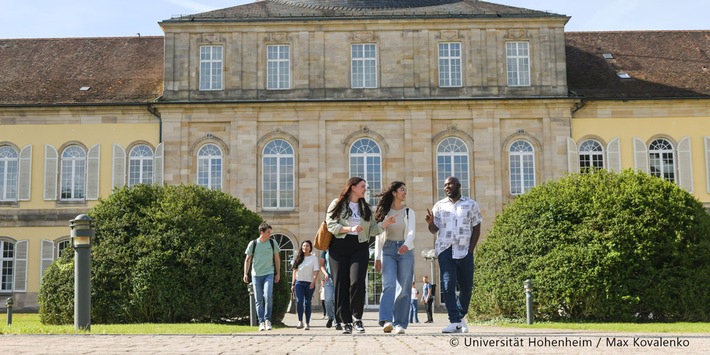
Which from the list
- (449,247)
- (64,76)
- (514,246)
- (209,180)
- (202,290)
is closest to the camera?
(449,247)

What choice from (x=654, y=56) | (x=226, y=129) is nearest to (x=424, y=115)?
(x=226, y=129)

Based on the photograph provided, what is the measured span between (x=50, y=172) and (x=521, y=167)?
52.4ft

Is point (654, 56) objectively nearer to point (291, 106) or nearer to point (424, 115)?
point (424, 115)

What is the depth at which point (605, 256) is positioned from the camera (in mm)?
17406

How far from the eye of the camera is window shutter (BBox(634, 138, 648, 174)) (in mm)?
32625

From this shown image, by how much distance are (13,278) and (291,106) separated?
1099 centimetres

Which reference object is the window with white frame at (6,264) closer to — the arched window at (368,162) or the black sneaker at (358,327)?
the arched window at (368,162)

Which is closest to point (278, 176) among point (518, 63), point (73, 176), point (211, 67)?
point (211, 67)

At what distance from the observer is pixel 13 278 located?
107 feet

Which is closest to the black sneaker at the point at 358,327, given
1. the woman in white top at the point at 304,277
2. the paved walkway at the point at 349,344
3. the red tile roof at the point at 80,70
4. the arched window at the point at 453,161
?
the paved walkway at the point at 349,344

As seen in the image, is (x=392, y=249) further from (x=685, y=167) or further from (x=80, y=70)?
(x=80, y=70)

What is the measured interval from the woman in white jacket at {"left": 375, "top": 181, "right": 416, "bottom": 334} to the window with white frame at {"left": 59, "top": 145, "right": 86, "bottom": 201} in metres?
23.3

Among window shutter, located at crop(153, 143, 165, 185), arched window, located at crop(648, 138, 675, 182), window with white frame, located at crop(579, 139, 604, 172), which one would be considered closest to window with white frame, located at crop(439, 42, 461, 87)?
window with white frame, located at crop(579, 139, 604, 172)

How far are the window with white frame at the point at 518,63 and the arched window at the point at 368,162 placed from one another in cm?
514
